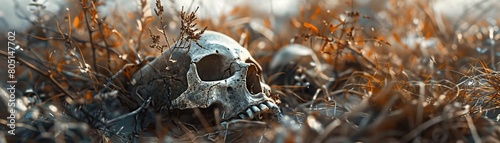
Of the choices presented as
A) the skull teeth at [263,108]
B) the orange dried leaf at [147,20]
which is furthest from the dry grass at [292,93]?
the skull teeth at [263,108]

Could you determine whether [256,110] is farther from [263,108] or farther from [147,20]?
[147,20]

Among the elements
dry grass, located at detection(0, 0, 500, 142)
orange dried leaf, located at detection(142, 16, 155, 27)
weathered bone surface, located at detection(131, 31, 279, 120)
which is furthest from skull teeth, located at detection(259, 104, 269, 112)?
orange dried leaf, located at detection(142, 16, 155, 27)

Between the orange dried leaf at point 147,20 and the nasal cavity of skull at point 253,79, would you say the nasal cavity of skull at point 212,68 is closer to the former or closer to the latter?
the nasal cavity of skull at point 253,79

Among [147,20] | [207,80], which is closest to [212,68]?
[207,80]

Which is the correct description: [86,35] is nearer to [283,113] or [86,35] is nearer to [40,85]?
[40,85]

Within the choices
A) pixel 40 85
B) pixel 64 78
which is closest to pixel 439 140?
pixel 64 78

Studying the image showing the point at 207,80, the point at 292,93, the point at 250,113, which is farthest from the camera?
the point at 292,93
